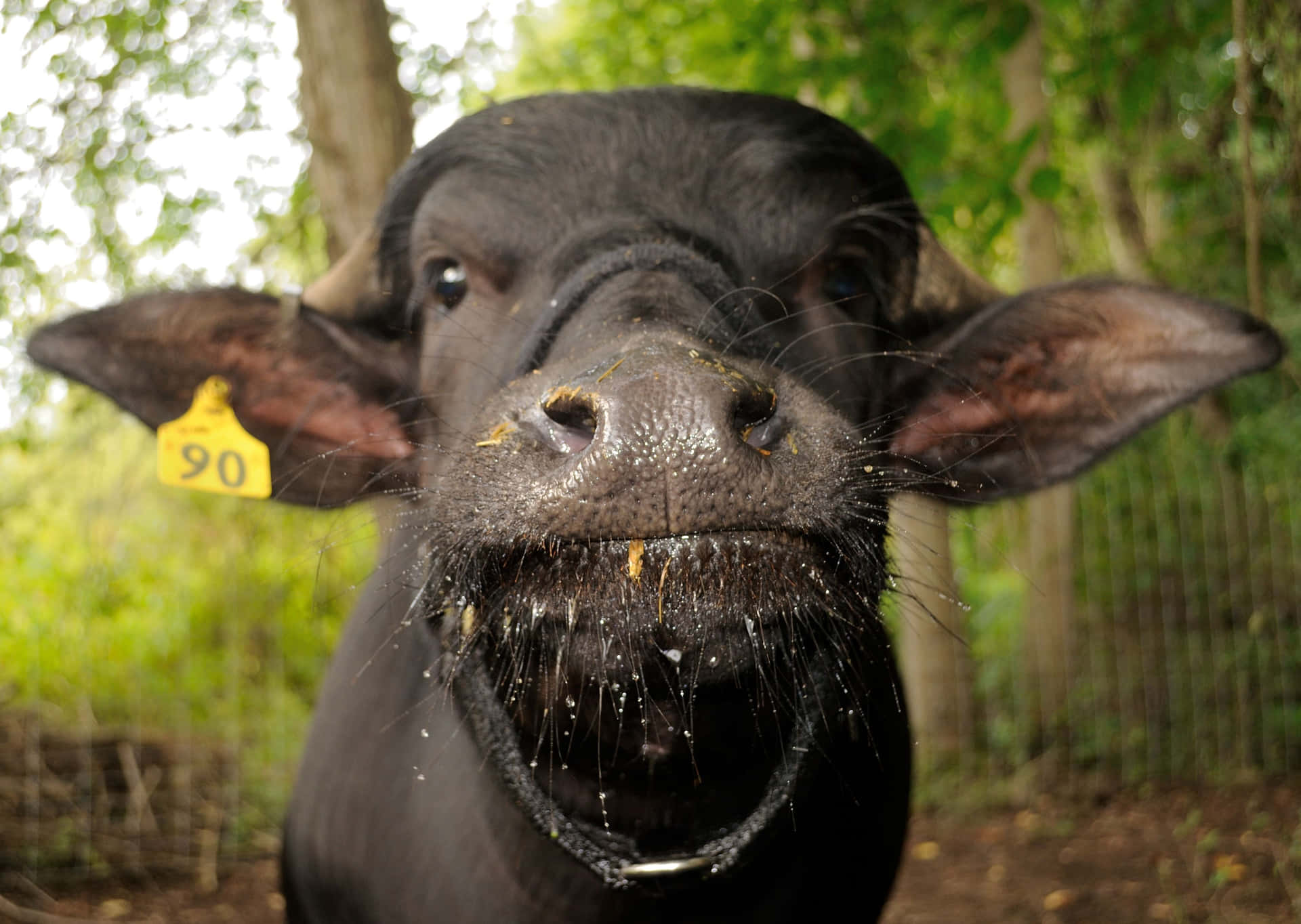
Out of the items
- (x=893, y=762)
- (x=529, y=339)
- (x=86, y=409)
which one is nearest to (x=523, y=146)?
(x=529, y=339)

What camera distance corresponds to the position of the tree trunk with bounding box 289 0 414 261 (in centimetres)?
432

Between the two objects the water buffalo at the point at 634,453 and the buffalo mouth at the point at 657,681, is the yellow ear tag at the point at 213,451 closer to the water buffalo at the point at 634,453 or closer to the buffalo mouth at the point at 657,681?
the water buffalo at the point at 634,453

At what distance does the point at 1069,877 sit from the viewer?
579 centimetres

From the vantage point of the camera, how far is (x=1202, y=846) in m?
6.00

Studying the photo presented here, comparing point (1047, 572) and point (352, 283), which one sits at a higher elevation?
point (352, 283)

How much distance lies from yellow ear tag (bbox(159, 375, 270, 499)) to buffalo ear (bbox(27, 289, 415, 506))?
0.04 meters

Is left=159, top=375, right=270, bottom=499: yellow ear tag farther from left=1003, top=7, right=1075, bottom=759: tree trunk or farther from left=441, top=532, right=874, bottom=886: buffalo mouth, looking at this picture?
left=1003, top=7, right=1075, bottom=759: tree trunk

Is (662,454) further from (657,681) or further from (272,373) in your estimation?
(272,373)

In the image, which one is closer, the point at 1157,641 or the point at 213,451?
the point at 213,451

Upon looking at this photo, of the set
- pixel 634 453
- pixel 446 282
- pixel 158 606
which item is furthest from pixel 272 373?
pixel 158 606

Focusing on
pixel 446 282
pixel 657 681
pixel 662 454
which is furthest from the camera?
pixel 446 282

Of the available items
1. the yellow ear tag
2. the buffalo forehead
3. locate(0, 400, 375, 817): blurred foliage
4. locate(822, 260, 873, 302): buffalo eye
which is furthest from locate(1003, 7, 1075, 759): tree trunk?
the yellow ear tag

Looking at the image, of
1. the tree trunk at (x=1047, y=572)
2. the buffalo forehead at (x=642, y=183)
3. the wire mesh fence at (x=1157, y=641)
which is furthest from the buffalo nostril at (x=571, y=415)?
the tree trunk at (x=1047, y=572)

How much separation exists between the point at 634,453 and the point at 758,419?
0.73 ft
